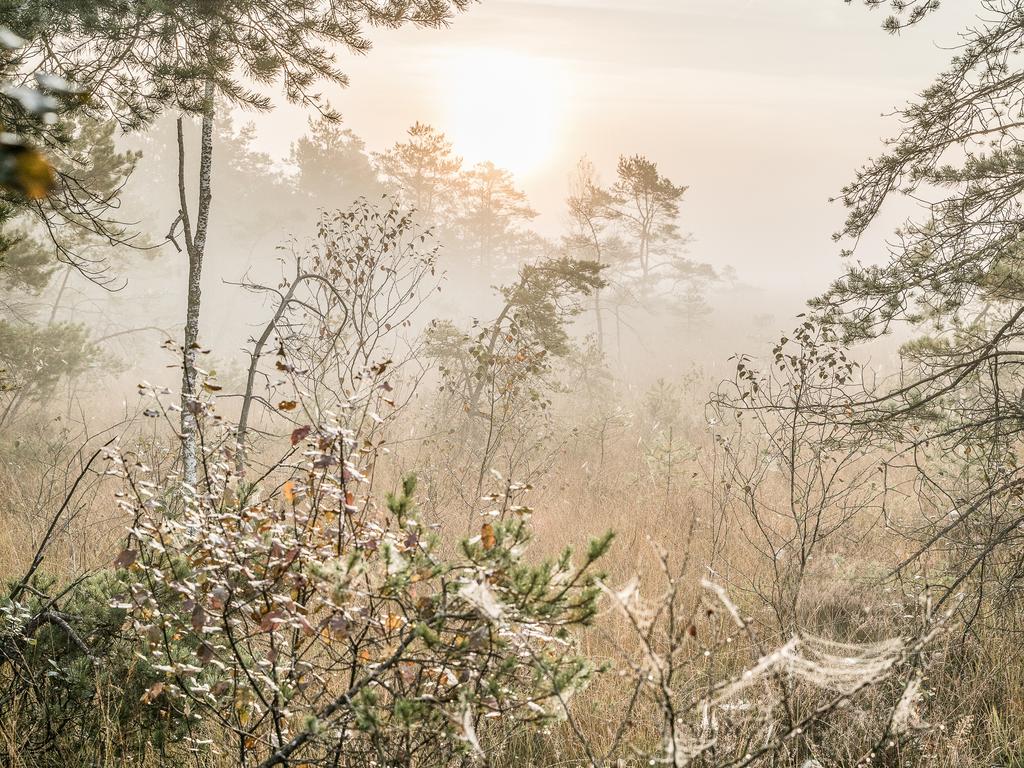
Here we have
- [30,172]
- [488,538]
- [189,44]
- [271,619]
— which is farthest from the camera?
[189,44]

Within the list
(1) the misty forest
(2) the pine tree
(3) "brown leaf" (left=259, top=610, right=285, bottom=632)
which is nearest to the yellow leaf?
(1) the misty forest

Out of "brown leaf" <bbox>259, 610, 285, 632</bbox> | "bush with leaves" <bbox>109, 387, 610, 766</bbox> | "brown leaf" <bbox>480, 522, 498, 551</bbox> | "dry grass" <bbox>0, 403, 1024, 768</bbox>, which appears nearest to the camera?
"bush with leaves" <bbox>109, 387, 610, 766</bbox>

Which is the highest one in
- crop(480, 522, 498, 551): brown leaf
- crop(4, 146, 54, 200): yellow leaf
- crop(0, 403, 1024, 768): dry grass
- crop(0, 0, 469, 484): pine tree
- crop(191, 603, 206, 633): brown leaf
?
crop(0, 0, 469, 484): pine tree

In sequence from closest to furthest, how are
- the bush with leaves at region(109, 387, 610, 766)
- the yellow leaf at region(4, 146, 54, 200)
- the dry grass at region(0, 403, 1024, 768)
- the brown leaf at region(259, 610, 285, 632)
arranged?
the yellow leaf at region(4, 146, 54, 200) → the bush with leaves at region(109, 387, 610, 766) → the brown leaf at region(259, 610, 285, 632) → the dry grass at region(0, 403, 1024, 768)

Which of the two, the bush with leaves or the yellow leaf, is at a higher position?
the yellow leaf

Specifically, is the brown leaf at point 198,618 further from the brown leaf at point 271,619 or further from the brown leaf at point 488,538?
the brown leaf at point 488,538

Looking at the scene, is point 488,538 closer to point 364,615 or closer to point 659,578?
point 364,615

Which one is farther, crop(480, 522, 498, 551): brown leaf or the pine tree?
the pine tree

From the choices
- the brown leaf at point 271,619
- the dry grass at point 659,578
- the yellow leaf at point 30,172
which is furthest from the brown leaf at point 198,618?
the yellow leaf at point 30,172

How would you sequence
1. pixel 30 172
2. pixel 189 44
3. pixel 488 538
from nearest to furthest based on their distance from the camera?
pixel 30 172
pixel 488 538
pixel 189 44

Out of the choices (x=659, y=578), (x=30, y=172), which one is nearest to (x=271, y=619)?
(x=30, y=172)

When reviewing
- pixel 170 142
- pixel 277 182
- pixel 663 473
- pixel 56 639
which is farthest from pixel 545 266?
pixel 170 142

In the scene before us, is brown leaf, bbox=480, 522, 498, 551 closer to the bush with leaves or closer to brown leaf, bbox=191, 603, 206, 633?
the bush with leaves

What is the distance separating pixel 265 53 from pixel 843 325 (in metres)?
5.39
